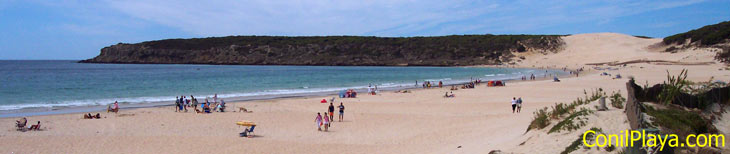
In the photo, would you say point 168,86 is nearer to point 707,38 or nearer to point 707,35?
point 707,38

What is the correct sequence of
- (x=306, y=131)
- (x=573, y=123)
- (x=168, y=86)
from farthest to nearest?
(x=168, y=86) → (x=306, y=131) → (x=573, y=123)

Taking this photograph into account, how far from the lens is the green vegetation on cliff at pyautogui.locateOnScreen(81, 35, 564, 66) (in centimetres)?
10562

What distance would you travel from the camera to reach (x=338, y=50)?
11762cm

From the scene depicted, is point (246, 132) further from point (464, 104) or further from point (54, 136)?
point (464, 104)

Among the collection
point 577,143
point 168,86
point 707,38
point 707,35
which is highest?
point 707,35

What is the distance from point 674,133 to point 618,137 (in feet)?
2.18

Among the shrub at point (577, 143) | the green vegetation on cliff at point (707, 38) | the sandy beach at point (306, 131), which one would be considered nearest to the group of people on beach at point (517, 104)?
the sandy beach at point (306, 131)

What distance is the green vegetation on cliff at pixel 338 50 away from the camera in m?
106

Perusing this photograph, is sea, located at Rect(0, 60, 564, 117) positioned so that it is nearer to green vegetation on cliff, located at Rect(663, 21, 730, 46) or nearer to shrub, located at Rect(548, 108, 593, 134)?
shrub, located at Rect(548, 108, 593, 134)

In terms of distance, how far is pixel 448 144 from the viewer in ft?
38.8

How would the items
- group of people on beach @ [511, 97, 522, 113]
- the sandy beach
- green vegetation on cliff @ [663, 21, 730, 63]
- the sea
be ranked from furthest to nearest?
green vegetation on cliff @ [663, 21, 730, 63]
the sea
group of people on beach @ [511, 97, 522, 113]
the sandy beach

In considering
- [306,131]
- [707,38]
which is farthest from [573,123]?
[707,38]

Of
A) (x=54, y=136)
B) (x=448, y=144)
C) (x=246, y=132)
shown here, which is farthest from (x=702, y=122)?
(x=54, y=136)

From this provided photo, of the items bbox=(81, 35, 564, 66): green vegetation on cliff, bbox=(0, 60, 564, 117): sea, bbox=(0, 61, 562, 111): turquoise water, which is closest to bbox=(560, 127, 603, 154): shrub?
bbox=(0, 60, 564, 117): sea
